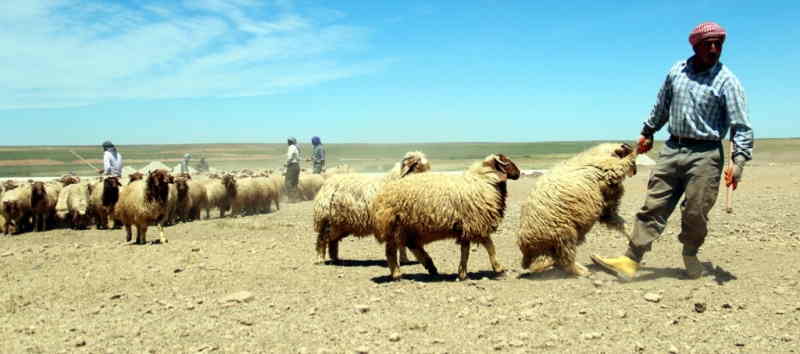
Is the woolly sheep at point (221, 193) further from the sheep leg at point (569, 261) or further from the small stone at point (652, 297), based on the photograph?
the small stone at point (652, 297)

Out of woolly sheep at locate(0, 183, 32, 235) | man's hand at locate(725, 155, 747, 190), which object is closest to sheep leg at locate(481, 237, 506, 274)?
man's hand at locate(725, 155, 747, 190)

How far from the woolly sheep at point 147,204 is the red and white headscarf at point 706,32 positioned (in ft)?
34.2

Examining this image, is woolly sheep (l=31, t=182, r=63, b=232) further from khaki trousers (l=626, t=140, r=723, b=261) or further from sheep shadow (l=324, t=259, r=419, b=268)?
khaki trousers (l=626, t=140, r=723, b=261)

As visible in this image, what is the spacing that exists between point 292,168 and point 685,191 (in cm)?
1608

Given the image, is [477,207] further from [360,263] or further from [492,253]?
[360,263]

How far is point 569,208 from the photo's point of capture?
6.95 m

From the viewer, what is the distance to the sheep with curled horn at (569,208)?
6.96m

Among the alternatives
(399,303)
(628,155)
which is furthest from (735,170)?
(399,303)

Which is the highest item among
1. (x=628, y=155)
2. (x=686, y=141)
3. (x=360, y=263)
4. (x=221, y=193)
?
(x=686, y=141)

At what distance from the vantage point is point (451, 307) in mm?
6035

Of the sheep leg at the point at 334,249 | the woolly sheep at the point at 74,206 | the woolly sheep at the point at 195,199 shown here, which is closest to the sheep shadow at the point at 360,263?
the sheep leg at the point at 334,249

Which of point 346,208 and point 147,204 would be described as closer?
point 346,208

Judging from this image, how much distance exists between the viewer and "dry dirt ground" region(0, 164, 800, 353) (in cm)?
500

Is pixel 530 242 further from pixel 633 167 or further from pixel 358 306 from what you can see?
pixel 358 306
